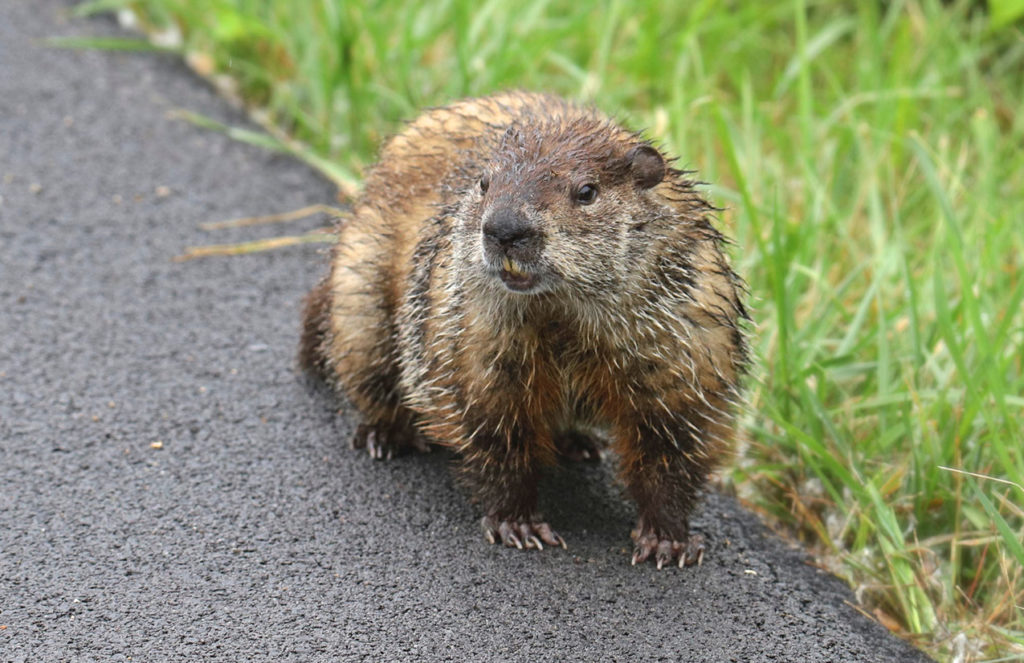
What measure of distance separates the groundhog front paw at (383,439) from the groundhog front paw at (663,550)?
1077 mm

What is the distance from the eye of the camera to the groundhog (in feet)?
11.8

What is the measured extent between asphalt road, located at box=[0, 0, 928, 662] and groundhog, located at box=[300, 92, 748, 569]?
0.24 metres

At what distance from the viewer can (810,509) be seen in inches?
177

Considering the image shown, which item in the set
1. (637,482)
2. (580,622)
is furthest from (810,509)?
(580,622)

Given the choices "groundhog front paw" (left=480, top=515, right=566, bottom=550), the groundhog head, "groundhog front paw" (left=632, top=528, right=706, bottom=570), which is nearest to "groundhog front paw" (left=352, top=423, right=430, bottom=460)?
"groundhog front paw" (left=480, top=515, right=566, bottom=550)

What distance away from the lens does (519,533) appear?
417cm

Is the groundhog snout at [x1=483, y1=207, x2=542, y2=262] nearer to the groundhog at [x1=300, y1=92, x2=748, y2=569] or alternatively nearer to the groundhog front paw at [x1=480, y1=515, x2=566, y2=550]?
the groundhog at [x1=300, y1=92, x2=748, y2=569]

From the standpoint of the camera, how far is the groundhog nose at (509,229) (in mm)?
3430

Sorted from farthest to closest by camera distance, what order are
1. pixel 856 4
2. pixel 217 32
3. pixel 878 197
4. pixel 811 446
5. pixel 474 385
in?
pixel 856 4
pixel 217 32
pixel 878 197
pixel 811 446
pixel 474 385

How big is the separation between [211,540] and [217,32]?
422 cm

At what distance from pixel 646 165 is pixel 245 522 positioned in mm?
1893

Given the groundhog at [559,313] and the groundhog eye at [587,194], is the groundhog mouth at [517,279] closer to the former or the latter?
the groundhog at [559,313]

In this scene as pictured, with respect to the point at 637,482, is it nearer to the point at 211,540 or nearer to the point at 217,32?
the point at 211,540

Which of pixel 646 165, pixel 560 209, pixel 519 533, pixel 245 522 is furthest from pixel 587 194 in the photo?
pixel 245 522
